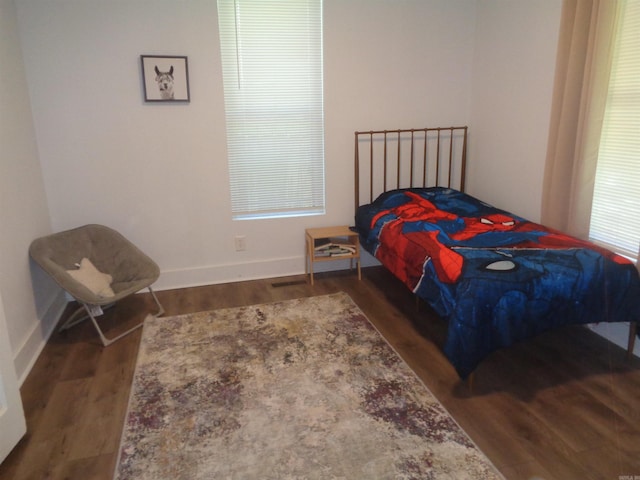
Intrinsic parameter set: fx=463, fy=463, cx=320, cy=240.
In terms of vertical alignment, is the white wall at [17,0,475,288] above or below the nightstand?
above

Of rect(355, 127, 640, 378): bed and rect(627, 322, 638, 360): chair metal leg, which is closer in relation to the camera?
rect(355, 127, 640, 378): bed

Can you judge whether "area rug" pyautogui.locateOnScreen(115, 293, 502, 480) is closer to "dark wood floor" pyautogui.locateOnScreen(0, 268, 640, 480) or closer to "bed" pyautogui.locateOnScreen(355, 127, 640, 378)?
"dark wood floor" pyautogui.locateOnScreen(0, 268, 640, 480)

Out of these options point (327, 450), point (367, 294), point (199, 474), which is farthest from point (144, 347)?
point (367, 294)

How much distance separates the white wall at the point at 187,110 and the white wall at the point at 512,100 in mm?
196

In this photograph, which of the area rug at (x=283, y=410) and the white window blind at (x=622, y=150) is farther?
the white window blind at (x=622, y=150)

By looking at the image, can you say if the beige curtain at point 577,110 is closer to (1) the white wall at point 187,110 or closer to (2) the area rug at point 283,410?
(1) the white wall at point 187,110

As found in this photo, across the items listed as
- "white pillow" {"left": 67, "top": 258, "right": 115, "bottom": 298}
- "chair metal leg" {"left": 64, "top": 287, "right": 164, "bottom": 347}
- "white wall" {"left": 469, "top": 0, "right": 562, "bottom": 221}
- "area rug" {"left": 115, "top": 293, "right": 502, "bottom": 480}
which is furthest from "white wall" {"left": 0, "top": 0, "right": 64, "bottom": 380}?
"white wall" {"left": 469, "top": 0, "right": 562, "bottom": 221}

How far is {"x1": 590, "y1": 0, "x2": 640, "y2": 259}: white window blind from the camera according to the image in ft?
8.28

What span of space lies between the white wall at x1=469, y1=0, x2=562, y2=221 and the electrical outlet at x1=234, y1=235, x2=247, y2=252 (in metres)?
2.05

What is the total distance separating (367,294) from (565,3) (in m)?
2.25

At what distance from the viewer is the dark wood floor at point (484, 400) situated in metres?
1.85

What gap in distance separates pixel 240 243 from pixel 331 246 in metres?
Result: 0.74

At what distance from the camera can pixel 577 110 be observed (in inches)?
110

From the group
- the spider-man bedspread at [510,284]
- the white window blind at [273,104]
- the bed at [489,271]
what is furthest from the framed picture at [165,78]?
the spider-man bedspread at [510,284]
